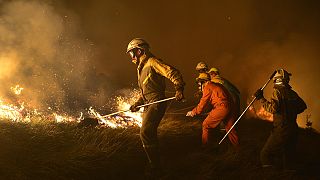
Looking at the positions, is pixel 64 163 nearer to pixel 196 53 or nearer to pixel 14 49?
pixel 14 49

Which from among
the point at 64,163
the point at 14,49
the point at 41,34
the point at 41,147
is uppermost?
the point at 41,34

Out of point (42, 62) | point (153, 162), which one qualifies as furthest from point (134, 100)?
point (153, 162)

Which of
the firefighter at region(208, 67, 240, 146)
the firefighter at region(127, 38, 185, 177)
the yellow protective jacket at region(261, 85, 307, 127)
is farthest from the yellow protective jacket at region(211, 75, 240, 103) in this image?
the firefighter at region(127, 38, 185, 177)

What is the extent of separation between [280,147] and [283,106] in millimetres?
783

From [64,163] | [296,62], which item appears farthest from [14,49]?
[296,62]

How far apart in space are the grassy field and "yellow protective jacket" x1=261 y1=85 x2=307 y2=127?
0.99 metres

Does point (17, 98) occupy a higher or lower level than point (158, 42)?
lower

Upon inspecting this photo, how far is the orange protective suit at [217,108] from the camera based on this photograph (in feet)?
26.2

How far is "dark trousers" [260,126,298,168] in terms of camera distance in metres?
6.37

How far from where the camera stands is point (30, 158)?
606 centimetres

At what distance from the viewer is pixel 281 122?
6.34 m

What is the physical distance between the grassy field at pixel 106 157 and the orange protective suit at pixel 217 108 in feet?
1.52

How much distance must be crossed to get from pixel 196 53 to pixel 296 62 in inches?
261

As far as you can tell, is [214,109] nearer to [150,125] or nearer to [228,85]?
[228,85]
